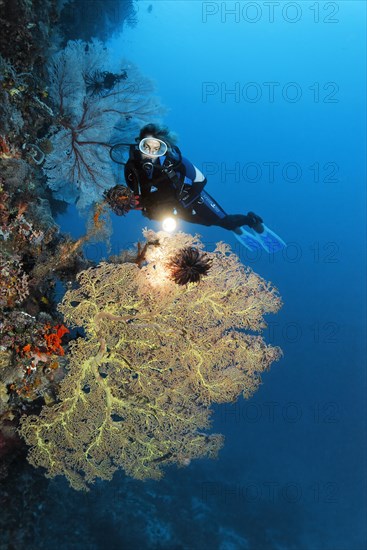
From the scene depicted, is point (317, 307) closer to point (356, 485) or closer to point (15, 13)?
point (356, 485)

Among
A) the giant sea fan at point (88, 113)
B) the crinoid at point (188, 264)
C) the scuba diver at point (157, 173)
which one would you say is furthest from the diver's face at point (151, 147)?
the giant sea fan at point (88, 113)

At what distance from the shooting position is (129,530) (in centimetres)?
964

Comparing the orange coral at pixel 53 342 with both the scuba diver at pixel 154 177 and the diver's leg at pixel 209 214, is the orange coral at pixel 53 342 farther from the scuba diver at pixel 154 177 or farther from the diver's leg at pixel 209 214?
the diver's leg at pixel 209 214

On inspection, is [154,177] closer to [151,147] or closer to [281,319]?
[151,147]

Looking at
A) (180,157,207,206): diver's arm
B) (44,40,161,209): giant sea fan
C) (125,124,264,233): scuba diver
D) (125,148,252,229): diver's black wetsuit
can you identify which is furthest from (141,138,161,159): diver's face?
(44,40,161,209): giant sea fan

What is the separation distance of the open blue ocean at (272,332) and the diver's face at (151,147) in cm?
173

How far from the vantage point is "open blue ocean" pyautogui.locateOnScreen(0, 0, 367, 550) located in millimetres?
Result: 10227

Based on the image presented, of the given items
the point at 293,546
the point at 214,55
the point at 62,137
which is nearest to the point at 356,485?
the point at 293,546

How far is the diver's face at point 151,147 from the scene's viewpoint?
5223mm

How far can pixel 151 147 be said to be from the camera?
527 cm

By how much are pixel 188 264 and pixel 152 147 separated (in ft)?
7.02

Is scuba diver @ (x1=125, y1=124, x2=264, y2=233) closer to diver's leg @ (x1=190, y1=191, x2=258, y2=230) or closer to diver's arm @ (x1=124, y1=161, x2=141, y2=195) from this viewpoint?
diver's arm @ (x1=124, y1=161, x2=141, y2=195)

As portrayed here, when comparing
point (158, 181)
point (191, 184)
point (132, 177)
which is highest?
point (191, 184)

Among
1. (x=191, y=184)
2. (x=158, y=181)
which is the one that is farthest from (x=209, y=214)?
(x=158, y=181)
